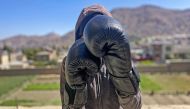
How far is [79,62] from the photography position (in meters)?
2.42

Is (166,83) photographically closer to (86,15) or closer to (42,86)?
(42,86)

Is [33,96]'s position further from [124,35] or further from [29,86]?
[124,35]

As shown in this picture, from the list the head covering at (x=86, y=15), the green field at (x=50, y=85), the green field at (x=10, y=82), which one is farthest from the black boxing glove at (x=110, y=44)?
the green field at (x=10, y=82)

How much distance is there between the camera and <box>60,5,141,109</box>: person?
2316 mm

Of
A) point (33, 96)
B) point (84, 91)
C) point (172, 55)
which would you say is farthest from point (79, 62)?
point (172, 55)

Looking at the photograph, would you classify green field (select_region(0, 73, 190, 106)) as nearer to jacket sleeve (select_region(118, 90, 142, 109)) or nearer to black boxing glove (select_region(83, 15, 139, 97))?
jacket sleeve (select_region(118, 90, 142, 109))

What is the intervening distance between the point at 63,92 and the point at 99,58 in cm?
59

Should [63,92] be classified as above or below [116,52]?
below

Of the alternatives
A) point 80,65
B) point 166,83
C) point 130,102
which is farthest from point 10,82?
point 80,65

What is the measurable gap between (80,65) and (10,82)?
3460 centimetres

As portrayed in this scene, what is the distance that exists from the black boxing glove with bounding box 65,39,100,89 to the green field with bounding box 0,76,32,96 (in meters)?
28.2

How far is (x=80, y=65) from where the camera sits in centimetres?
242

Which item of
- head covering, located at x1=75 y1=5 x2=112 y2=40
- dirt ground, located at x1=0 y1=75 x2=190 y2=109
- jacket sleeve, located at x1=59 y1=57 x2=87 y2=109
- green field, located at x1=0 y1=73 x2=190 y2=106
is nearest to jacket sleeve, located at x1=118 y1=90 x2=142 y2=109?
jacket sleeve, located at x1=59 y1=57 x2=87 y2=109

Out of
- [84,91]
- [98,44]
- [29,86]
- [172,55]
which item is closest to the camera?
[98,44]
